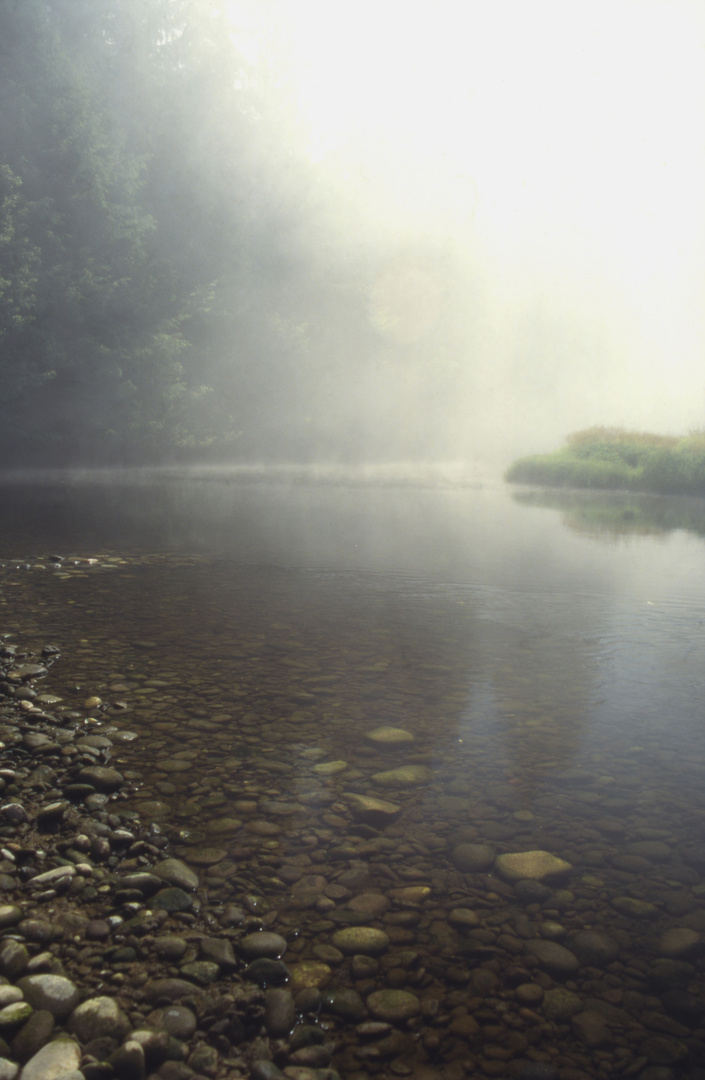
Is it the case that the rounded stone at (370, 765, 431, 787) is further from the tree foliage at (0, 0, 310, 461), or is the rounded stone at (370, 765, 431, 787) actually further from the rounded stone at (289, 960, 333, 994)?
the tree foliage at (0, 0, 310, 461)

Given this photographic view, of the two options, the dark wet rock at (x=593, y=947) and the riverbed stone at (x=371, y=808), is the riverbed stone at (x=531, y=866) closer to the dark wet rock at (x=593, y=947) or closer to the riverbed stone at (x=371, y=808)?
the dark wet rock at (x=593, y=947)

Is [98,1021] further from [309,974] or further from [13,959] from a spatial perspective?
[309,974]

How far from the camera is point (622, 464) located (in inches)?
1064

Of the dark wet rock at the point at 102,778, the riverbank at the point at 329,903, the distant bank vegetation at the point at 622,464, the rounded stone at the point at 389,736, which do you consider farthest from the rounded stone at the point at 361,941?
the distant bank vegetation at the point at 622,464

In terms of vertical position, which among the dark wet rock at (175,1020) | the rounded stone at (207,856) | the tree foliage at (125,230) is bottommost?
the dark wet rock at (175,1020)

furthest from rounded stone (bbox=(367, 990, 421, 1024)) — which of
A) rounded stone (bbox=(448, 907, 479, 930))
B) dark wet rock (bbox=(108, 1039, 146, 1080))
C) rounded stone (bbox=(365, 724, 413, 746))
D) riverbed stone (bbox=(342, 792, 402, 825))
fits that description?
rounded stone (bbox=(365, 724, 413, 746))

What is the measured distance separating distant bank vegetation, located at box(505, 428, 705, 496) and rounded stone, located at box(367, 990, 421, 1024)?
2458 cm

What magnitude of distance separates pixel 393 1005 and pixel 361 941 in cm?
26

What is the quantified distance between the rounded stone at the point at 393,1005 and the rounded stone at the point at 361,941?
0.17m

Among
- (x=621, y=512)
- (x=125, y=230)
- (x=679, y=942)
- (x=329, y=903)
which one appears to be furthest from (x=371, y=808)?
(x=125, y=230)

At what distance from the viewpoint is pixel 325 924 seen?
2.31 metres

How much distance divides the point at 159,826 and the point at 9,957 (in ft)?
2.71

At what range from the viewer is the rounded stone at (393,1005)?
195cm

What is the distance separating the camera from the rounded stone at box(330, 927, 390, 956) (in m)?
2.20
